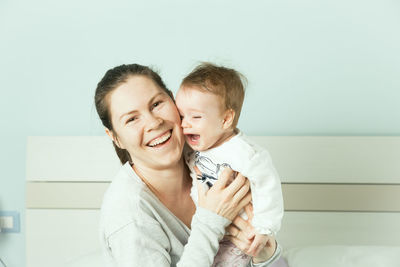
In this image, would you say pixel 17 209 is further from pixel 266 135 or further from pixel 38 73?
pixel 266 135

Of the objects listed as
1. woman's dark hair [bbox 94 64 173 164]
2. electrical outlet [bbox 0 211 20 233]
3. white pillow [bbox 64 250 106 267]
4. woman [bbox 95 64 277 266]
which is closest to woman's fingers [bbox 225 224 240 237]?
woman [bbox 95 64 277 266]

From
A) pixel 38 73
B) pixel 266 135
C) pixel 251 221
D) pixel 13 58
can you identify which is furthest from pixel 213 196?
pixel 13 58

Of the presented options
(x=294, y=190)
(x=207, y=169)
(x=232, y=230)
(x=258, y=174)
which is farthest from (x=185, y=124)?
(x=294, y=190)

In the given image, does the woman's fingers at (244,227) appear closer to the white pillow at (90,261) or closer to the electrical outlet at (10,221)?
the white pillow at (90,261)

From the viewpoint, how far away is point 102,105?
1360 mm

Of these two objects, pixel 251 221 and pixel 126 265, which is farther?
pixel 251 221

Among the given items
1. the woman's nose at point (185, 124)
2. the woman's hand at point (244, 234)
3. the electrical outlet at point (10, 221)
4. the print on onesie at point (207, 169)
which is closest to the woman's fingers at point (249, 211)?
the woman's hand at point (244, 234)

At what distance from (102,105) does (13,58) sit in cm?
123

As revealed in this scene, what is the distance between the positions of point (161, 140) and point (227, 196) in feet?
0.95

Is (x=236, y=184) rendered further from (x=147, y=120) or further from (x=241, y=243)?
(x=147, y=120)

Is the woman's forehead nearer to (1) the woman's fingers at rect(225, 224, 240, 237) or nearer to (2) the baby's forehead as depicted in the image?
(2) the baby's forehead

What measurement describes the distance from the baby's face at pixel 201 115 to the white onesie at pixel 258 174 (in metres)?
0.06

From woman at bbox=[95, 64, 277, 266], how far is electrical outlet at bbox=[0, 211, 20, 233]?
1.33 meters

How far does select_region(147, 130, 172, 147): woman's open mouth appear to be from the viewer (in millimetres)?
1318
